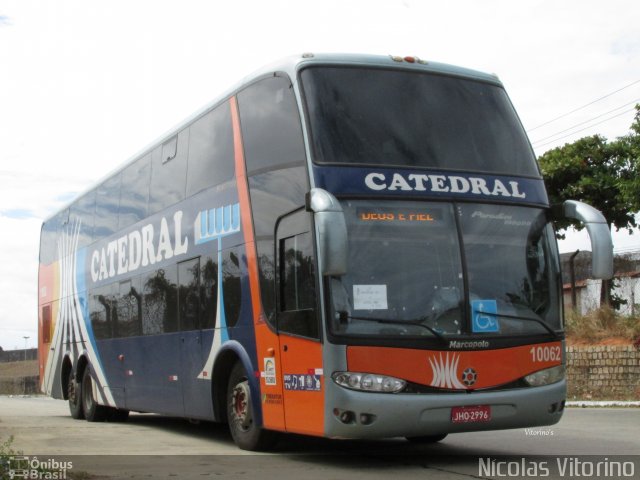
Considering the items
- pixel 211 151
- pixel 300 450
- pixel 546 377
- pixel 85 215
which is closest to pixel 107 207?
pixel 85 215

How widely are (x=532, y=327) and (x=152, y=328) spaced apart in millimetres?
6625

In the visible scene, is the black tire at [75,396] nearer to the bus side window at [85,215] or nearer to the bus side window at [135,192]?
the bus side window at [85,215]

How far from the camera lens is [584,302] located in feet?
89.2

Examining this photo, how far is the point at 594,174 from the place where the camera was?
2927 cm

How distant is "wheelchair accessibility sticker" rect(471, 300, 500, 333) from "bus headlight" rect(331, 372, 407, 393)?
3.50 ft

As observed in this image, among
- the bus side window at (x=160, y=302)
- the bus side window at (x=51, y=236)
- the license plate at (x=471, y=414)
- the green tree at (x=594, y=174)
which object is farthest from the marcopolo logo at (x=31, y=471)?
the green tree at (x=594, y=174)

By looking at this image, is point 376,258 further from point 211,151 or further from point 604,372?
point 604,372

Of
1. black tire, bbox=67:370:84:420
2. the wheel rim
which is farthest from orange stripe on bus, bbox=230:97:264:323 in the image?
black tire, bbox=67:370:84:420

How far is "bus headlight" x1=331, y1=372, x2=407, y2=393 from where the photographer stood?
9.37m

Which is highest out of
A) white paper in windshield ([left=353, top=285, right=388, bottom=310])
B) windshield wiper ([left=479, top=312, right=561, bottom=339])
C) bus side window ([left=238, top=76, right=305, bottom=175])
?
bus side window ([left=238, top=76, right=305, bottom=175])

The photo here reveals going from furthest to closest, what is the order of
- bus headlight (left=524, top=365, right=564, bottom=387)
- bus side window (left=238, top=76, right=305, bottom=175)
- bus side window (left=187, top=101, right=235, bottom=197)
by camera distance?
bus side window (left=187, top=101, right=235, bottom=197)
bus side window (left=238, top=76, right=305, bottom=175)
bus headlight (left=524, top=365, right=564, bottom=387)

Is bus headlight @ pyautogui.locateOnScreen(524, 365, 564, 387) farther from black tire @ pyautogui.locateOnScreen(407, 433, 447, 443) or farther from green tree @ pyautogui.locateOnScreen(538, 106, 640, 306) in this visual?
green tree @ pyautogui.locateOnScreen(538, 106, 640, 306)

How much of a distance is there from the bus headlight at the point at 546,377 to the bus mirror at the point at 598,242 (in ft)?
3.51

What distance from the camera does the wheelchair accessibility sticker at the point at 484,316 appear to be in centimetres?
→ 987
